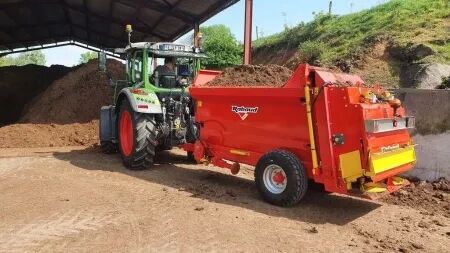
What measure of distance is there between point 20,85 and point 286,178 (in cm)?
1844

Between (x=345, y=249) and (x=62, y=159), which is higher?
(x=62, y=159)

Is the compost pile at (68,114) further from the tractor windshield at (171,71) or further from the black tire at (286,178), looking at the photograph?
the black tire at (286,178)

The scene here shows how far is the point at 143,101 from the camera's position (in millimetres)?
7539

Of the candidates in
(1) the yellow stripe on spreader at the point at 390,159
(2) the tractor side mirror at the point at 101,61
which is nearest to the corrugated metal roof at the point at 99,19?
(2) the tractor side mirror at the point at 101,61

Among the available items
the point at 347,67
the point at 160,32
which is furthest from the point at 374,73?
the point at 160,32

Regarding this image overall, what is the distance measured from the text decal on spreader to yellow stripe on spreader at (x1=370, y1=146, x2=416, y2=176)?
1694mm

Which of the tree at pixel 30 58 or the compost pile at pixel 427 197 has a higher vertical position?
the tree at pixel 30 58

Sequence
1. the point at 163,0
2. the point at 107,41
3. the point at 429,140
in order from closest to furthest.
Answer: the point at 429,140
the point at 163,0
the point at 107,41

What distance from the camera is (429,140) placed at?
6566 mm

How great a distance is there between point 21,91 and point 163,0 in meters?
9.18

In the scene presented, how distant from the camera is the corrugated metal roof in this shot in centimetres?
1555

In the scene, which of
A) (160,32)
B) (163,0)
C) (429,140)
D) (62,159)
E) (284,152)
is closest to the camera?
(284,152)

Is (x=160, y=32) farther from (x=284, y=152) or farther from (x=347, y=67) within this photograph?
(x=284, y=152)

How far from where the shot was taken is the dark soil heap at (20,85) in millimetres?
18781
